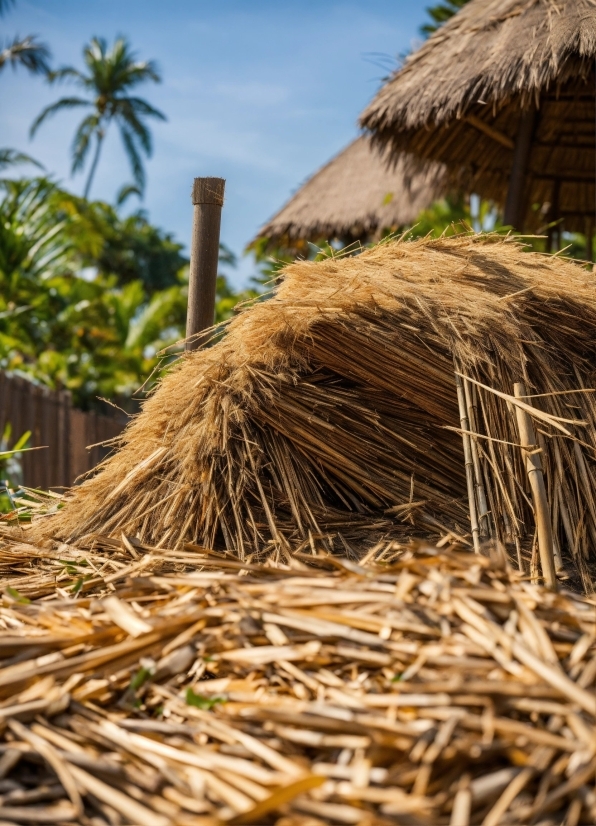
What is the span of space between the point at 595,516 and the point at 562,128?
4.93 meters

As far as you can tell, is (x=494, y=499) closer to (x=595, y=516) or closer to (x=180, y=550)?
(x=595, y=516)

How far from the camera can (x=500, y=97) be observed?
5.03 m

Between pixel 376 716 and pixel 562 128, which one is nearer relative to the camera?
pixel 376 716

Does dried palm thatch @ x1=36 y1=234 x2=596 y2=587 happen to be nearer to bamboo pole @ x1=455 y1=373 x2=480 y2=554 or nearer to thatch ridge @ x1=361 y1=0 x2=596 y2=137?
bamboo pole @ x1=455 y1=373 x2=480 y2=554

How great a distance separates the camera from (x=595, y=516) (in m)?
2.36

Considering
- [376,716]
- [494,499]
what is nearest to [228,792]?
[376,716]

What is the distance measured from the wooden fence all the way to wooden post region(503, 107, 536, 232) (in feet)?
12.4

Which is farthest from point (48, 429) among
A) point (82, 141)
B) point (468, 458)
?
point (82, 141)

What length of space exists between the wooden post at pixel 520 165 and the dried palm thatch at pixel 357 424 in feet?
11.3

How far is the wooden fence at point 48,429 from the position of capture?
22.8 feet

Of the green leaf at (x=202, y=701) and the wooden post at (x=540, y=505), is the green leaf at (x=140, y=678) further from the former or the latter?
the wooden post at (x=540, y=505)

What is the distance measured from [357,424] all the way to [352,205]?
639 centimetres

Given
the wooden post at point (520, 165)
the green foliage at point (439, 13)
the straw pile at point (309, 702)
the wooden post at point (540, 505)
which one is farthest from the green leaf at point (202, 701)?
the green foliage at point (439, 13)

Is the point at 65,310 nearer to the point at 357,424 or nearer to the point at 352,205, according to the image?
the point at 352,205
